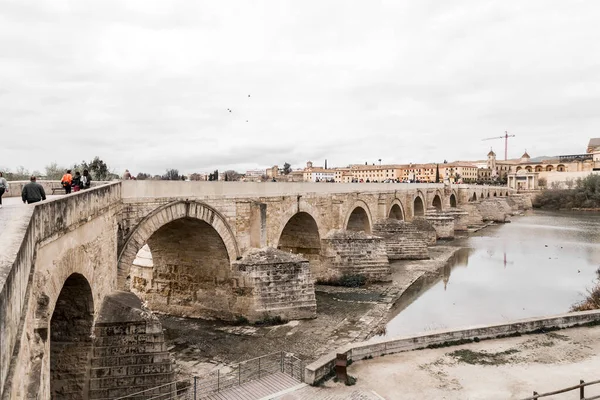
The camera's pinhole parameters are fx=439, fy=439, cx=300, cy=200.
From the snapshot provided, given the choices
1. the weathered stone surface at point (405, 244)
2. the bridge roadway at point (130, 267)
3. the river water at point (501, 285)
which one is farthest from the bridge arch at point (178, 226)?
the weathered stone surface at point (405, 244)

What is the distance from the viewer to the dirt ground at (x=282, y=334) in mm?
9156

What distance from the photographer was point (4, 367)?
2424 millimetres

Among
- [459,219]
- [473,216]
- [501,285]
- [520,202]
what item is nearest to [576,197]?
[520,202]

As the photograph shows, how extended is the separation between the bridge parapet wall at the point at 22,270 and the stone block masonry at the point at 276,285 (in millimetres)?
5657

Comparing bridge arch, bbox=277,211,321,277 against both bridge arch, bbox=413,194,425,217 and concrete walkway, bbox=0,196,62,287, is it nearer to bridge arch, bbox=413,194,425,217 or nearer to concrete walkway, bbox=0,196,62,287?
concrete walkway, bbox=0,196,62,287

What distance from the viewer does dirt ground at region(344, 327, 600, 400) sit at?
6.16 m

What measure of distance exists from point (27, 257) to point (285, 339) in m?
7.16

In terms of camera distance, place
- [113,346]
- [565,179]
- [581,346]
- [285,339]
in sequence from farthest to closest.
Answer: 1. [565,179]
2. [285,339]
3. [581,346]
4. [113,346]

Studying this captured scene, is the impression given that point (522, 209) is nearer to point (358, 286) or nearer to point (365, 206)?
point (365, 206)

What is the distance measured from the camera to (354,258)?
52.4 ft

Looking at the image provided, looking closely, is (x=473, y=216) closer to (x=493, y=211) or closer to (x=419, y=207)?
(x=493, y=211)

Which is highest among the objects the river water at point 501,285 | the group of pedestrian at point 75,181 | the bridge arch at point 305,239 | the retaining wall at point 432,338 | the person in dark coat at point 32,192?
the group of pedestrian at point 75,181

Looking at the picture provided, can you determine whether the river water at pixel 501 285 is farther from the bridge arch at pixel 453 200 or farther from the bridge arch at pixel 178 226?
the bridge arch at pixel 453 200

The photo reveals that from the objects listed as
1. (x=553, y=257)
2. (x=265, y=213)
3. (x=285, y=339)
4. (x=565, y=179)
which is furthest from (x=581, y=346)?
(x=565, y=179)
